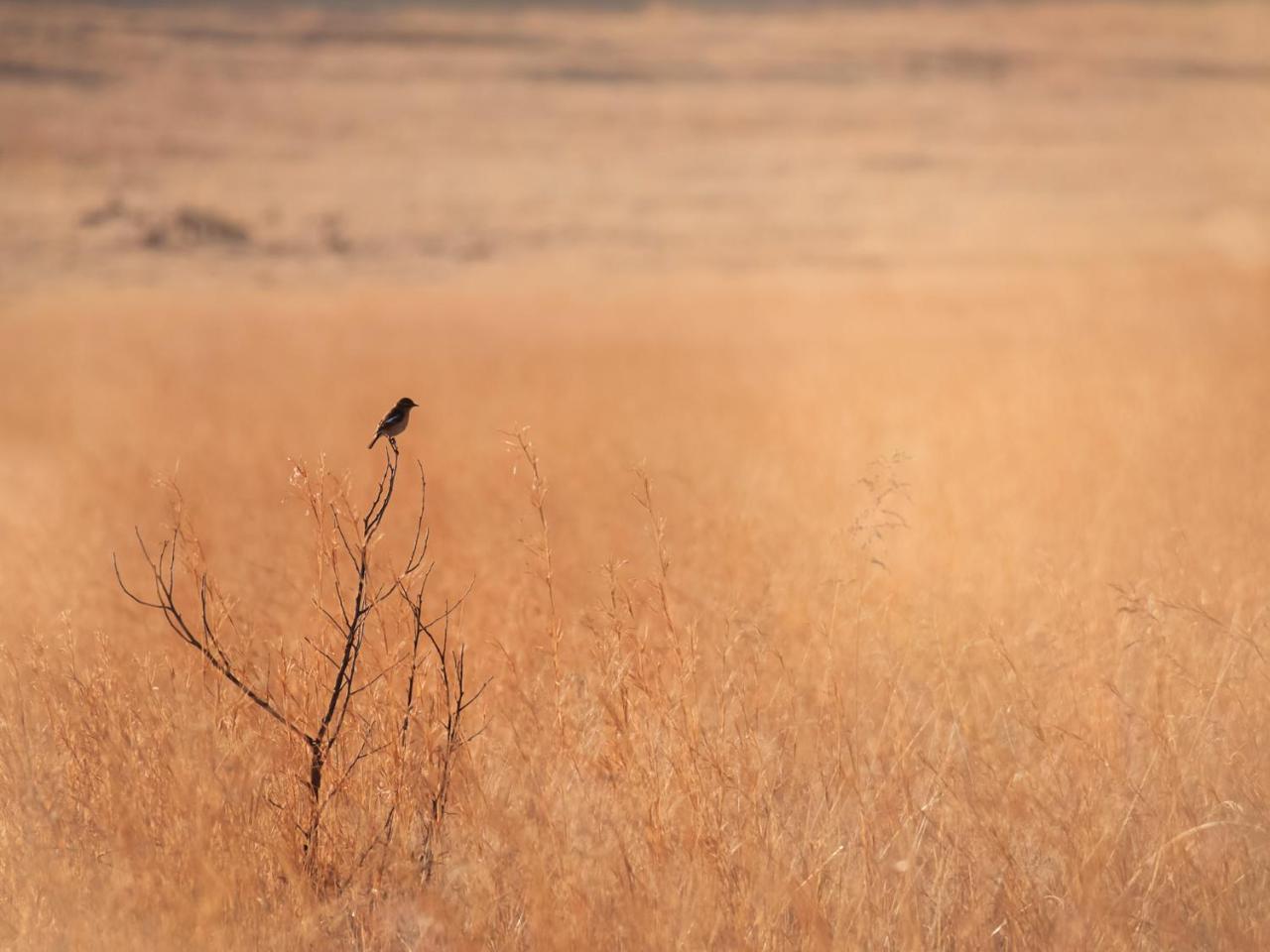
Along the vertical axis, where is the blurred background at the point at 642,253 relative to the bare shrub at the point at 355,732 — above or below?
above

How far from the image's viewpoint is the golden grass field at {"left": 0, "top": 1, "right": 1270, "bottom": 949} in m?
2.48

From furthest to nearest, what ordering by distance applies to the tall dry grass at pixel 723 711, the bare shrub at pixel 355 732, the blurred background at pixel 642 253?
the blurred background at pixel 642 253, the bare shrub at pixel 355 732, the tall dry grass at pixel 723 711

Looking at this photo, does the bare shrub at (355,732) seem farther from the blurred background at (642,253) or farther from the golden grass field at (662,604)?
the blurred background at (642,253)

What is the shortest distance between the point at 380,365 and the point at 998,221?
17.7m

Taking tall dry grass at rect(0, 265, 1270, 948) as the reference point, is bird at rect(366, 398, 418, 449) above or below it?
above

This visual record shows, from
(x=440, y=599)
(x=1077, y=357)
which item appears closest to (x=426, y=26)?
(x=1077, y=357)

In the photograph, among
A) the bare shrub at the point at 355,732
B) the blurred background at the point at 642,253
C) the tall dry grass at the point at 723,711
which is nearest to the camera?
the tall dry grass at the point at 723,711

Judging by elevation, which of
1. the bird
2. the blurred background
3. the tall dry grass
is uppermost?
the blurred background

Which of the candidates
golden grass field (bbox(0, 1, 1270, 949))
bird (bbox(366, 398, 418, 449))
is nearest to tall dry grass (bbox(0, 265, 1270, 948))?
golden grass field (bbox(0, 1, 1270, 949))

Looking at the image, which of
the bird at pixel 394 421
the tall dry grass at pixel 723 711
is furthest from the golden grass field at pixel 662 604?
the bird at pixel 394 421

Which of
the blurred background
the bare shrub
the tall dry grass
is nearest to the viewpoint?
the tall dry grass

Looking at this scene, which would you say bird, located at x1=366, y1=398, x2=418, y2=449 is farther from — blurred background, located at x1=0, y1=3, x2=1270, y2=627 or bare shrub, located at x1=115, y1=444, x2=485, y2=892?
blurred background, located at x1=0, y1=3, x2=1270, y2=627

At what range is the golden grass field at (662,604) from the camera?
248cm

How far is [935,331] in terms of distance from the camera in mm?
12258
